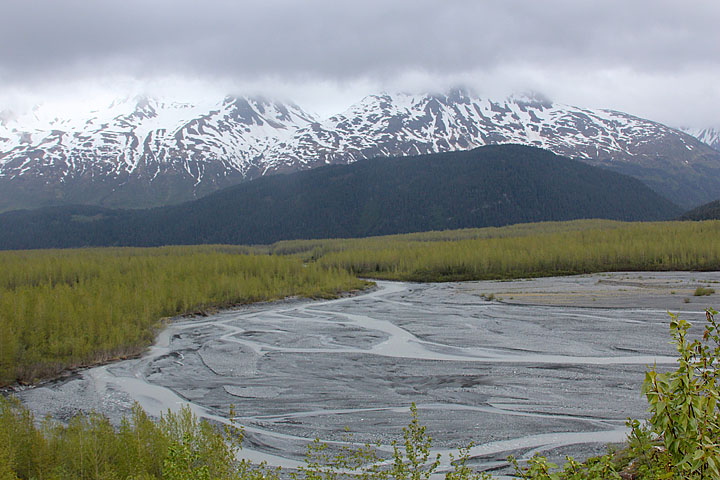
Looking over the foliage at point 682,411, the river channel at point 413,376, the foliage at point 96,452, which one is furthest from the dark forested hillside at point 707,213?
the foliage at point 682,411

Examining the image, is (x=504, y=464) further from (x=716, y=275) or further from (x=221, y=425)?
(x=716, y=275)

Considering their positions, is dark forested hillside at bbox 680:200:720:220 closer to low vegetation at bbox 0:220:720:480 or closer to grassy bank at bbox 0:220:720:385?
low vegetation at bbox 0:220:720:480

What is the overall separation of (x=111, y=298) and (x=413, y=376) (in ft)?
77.8

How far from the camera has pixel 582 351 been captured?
69.6 ft

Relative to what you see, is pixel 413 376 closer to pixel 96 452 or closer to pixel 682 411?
pixel 96 452

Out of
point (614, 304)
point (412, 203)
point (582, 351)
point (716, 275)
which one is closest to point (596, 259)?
point (716, 275)

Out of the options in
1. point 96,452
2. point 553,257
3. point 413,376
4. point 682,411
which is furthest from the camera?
point 553,257

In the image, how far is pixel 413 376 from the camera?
18.8 m

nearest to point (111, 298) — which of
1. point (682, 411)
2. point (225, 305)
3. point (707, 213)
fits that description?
point (225, 305)

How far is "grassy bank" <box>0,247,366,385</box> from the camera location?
22.8 m

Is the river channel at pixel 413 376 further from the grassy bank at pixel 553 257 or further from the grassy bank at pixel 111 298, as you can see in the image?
the grassy bank at pixel 553 257

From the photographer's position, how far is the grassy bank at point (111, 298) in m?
22.8

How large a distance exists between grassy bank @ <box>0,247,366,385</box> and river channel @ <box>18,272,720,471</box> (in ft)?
6.23

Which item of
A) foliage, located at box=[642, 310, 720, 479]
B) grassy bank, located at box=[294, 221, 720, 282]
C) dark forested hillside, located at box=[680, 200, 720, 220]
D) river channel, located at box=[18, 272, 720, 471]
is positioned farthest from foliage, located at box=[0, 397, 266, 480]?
dark forested hillside, located at box=[680, 200, 720, 220]
